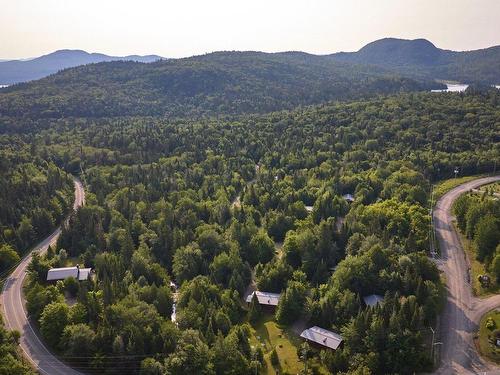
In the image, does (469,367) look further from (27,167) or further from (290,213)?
(27,167)

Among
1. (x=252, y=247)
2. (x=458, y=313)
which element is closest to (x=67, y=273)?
(x=252, y=247)

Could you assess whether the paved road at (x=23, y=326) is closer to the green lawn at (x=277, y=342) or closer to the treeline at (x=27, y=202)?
the treeline at (x=27, y=202)

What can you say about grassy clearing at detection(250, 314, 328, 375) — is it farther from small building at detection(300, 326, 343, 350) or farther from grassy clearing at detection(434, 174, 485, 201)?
grassy clearing at detection(434, 174, 485, 201)

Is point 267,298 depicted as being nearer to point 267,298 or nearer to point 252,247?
point 267,298

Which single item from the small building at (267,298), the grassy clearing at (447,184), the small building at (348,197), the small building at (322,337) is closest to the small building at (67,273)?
the small building at (267,298)

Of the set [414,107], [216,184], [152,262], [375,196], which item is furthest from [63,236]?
[414,107]

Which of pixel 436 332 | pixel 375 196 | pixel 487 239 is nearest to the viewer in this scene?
pixel 436 332
